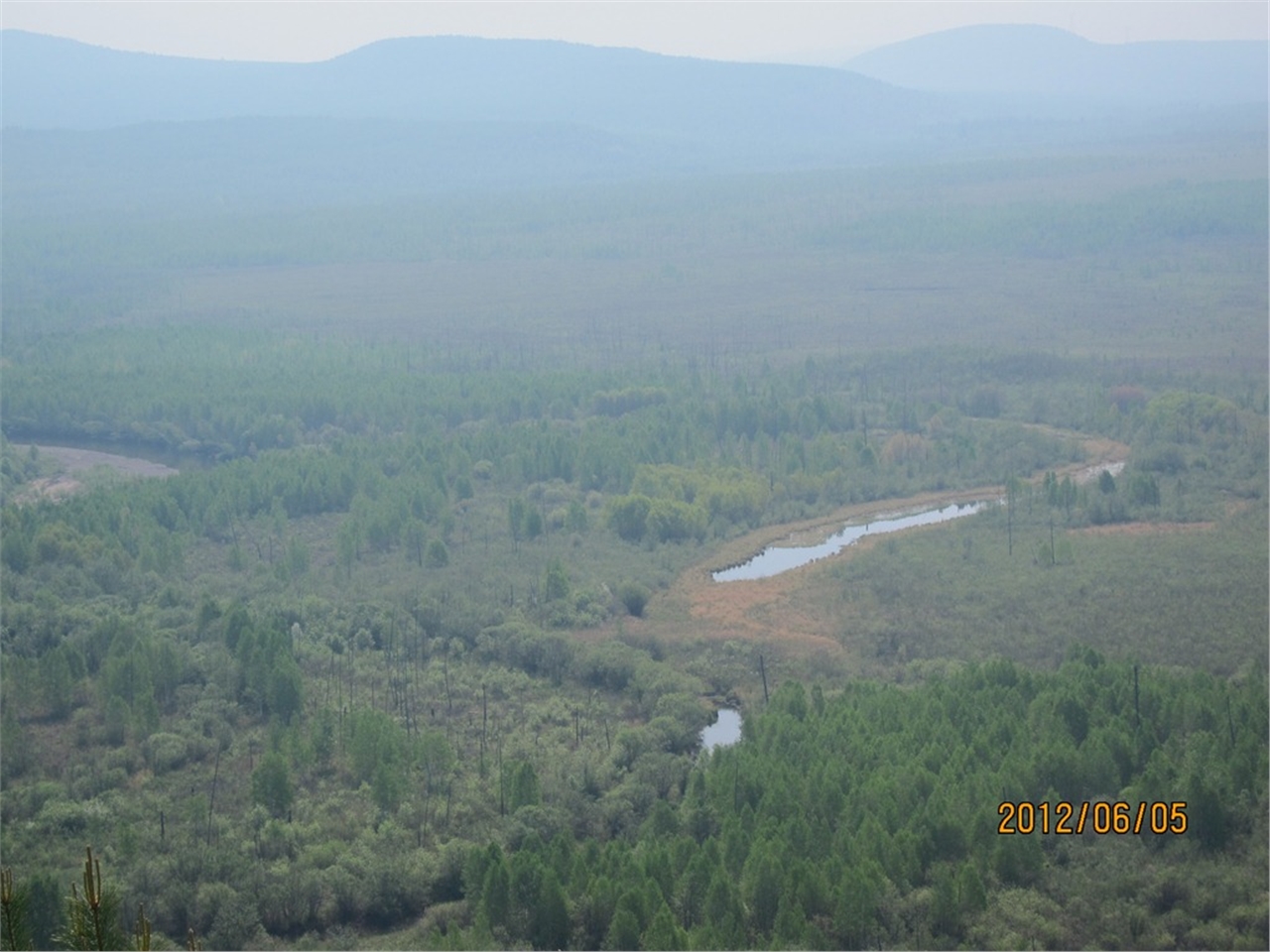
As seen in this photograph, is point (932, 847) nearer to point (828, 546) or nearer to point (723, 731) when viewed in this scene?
point (723, 731)

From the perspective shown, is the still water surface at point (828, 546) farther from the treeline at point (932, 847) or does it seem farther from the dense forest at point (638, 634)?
the treeline at point (932, 847)

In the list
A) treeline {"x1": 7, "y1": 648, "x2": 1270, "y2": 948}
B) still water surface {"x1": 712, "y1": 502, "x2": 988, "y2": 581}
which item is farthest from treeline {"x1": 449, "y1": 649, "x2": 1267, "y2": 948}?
still water surface {"x1": 712, "y1": 502, "x2": 988, "y2": 581}

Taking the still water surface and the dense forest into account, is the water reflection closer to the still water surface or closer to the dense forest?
the dense forest

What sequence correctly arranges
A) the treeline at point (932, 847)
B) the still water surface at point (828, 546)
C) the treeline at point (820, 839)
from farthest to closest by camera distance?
the still water surface at point (828, 546)
the treeline at point (820, 839)
the treeline at point (932, 847)
